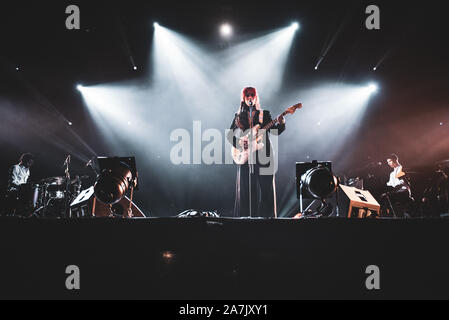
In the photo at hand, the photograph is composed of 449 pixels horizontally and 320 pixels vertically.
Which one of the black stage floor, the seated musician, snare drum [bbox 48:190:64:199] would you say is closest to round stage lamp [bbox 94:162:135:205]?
the black stage floor

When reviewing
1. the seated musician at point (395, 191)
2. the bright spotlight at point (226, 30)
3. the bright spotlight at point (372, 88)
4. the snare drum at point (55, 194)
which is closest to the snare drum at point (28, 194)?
the snare drum at point (55, 194)

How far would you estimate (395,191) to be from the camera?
6.48m

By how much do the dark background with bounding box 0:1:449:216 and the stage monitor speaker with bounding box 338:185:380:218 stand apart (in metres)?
3.90

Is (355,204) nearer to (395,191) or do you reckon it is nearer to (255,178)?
(255,178)

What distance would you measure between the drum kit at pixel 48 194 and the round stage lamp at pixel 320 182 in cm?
575

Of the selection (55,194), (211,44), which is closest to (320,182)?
(211,44)

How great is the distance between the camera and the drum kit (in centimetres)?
657

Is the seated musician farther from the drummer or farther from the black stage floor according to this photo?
the drummer

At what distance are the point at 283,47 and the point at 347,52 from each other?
1.62 m

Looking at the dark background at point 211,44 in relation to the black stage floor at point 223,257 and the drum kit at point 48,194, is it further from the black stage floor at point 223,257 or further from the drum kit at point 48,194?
the black stage floor at point 223,257

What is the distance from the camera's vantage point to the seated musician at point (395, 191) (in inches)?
251

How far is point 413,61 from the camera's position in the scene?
7176mm

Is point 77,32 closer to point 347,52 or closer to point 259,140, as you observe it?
point 259,140
